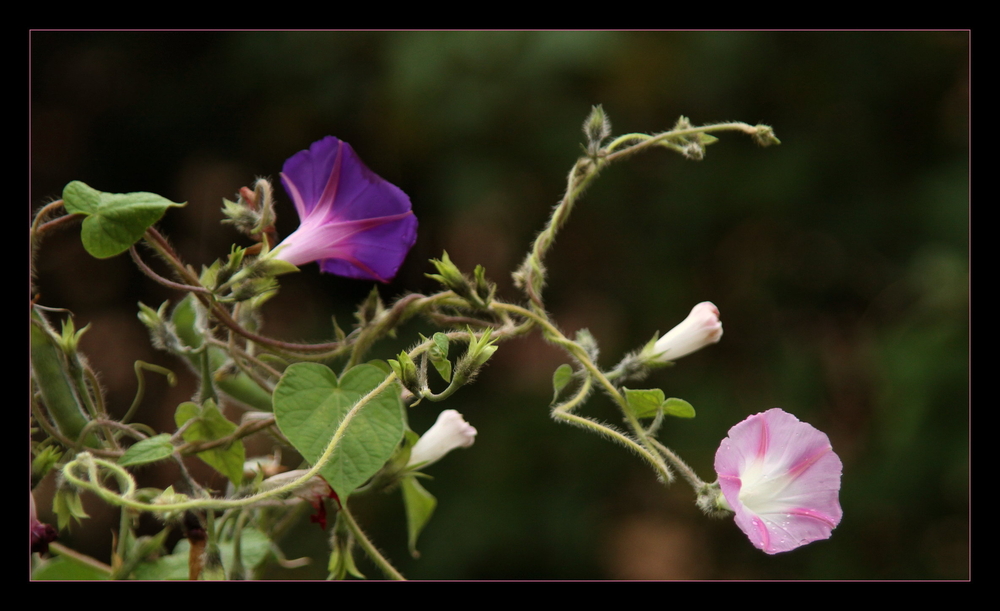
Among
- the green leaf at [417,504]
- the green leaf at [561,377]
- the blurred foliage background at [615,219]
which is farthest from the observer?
the blurred foliage background at [615,219]

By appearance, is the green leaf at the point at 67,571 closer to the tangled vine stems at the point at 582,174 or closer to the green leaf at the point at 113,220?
the green leaf at the point at 113,220

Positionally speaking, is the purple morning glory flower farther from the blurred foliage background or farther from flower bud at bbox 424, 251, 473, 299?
the blurred foliage background

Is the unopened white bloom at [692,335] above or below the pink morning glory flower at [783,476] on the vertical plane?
above

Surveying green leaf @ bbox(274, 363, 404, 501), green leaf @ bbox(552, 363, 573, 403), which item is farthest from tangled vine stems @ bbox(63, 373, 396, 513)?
green leaf @ bbox(552, 363, 573, 403)

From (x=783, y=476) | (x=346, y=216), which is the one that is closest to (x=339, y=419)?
(x=346, y=216)

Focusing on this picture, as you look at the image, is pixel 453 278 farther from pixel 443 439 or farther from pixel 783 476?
pixel 783 476

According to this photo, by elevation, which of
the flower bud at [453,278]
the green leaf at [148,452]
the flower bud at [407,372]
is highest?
the flower bud at [453,278]

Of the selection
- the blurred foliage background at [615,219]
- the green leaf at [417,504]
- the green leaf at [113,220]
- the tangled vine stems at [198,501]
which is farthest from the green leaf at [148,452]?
the blurred foliage background at [615,219]
